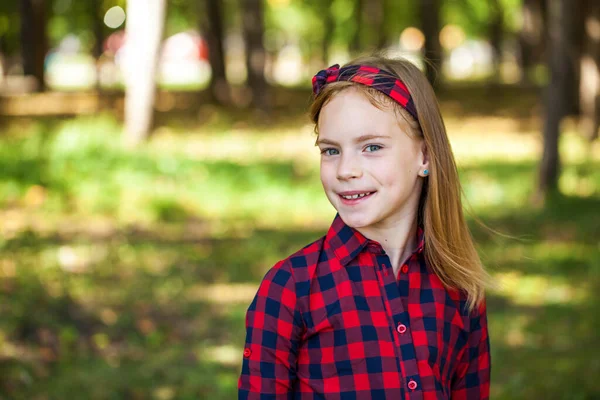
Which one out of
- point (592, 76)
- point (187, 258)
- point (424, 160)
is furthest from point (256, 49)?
point (424, 160)

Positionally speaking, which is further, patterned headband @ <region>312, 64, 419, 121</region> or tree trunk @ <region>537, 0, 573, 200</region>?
tree trunk @ <region>537, 0, 573, 200</region>

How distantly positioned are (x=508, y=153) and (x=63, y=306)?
8797 millimetres

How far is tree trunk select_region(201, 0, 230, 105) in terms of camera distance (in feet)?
68.8

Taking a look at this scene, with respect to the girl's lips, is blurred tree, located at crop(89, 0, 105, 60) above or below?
above

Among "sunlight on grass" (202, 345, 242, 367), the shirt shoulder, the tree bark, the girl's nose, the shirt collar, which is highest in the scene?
the tree bark

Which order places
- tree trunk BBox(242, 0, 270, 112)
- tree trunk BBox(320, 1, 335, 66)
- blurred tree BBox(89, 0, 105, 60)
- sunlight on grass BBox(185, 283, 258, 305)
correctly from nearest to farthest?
sunlight on grass BBox(185, 283, 258, 305) < tree trunk BBox(242, 0, 270, 112) < blurred tree BBox(89, 0, 105, 60) < tree trunk BBox(320, 1, 335, 66)

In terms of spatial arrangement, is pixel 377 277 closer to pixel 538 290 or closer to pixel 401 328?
pixel 401 328

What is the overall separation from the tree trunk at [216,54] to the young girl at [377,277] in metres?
18.5

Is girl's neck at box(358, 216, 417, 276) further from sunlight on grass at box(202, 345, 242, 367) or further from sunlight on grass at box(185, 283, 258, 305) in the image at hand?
sunlight on grass at box(185, 283, 258, 305)

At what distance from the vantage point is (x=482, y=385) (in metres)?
2.31

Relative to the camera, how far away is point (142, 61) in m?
12.5

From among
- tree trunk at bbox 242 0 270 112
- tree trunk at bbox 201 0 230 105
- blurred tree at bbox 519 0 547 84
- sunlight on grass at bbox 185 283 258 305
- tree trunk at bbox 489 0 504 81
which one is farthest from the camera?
tree trunk at bbox 489 0 504 81

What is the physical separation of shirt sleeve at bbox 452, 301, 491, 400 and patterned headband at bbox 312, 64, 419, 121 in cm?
61

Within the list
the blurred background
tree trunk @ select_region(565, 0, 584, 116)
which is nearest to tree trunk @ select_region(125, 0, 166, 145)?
the blurred background
